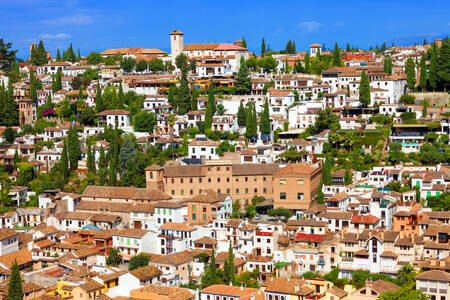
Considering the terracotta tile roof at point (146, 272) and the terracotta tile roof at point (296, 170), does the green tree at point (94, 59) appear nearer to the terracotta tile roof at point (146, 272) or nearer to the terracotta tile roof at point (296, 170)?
the terracotta tile roof at point (296, 170)

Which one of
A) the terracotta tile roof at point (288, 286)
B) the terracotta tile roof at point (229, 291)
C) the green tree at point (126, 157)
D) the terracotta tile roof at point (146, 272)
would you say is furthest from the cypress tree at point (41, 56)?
the terracotta tile roof at point (288, 286)

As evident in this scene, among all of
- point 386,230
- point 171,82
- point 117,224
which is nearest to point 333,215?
point 386,230

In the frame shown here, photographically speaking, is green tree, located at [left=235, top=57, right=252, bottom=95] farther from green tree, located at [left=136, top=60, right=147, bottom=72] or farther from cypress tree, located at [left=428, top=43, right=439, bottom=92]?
cypress tree, located at [left=428, top=43, right=439, bottom=92]

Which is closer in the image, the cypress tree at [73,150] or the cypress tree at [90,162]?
the cypress tree at [90,162]

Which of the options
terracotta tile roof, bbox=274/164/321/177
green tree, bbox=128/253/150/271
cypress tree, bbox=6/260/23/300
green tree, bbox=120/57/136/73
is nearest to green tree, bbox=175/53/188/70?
green tree, bbox=120/57/136/73

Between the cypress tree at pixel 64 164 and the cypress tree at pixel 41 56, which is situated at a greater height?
the cypress tree at pixel 41 56

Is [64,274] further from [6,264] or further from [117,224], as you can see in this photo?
[117,224]
